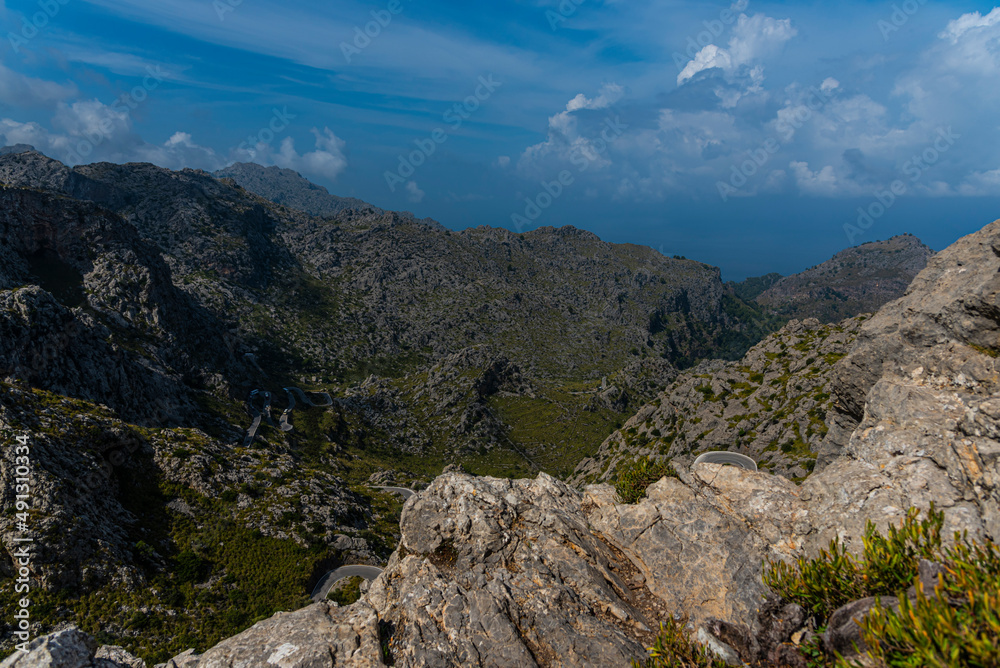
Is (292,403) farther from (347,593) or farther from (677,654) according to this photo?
(677,654)

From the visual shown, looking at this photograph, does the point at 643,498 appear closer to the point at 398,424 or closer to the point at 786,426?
the point at 786,426

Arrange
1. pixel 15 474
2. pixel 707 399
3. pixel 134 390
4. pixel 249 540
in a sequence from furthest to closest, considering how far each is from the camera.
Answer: pixel 707 399, pixel 134 390, pixel 249 540, pixel 15 474

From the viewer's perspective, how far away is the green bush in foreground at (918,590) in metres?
7.97

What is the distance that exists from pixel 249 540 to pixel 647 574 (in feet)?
155

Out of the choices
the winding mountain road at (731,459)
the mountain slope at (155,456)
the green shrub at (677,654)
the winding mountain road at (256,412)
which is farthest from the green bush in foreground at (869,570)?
the winding mountain road at (256,412)

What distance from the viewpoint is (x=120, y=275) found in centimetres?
12262

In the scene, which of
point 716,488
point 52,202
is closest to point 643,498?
point 716,488

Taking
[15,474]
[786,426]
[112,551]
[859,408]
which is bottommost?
[112,551]

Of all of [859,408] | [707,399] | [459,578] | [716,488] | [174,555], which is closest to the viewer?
[459,578]

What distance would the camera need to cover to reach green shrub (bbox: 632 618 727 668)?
1175 centimetres

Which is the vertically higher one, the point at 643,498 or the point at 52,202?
the point at 52,202

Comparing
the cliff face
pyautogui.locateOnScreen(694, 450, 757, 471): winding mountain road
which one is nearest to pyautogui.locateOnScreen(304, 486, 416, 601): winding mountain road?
the cliff face

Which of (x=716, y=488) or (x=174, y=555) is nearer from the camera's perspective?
(x=716, y=488)

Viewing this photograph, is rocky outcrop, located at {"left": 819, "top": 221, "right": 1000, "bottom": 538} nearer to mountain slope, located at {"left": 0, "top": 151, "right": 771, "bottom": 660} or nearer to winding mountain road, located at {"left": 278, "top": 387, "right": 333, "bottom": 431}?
mountain slope, located at {"left": 0, "top": 151, "right": 771, "bottom": 660}
